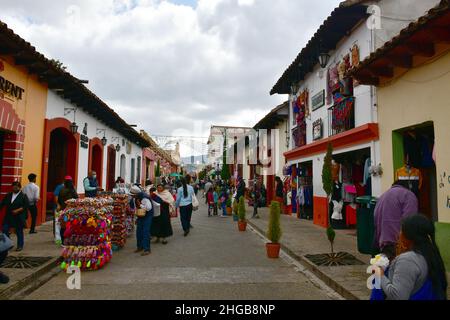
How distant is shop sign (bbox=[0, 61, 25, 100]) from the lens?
8922mm

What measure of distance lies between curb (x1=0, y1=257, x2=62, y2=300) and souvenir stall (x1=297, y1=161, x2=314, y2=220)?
10151 millimetres

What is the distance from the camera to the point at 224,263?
286 inches

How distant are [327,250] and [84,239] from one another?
17.1 ft

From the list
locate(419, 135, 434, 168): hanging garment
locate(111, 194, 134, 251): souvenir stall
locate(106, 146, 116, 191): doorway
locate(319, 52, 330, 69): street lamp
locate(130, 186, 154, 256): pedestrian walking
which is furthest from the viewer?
locate(106, 146, 116, 191): doorway

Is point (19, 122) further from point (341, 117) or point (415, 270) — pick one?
point (415, 270)

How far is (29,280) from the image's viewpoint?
569 centimetres

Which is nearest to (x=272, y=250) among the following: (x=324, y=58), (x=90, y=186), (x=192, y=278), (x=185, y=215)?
(x=192, y=278)

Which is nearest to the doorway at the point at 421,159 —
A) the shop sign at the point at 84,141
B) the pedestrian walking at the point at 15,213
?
the pedestrian walking at the point at 15,213

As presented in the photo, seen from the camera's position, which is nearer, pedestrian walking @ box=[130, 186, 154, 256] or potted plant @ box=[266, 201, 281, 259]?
potted plant @ box=[266, 201, 281, 259]

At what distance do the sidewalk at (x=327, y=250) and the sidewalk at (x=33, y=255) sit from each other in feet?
15.7

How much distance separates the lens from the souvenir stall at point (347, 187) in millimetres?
11312

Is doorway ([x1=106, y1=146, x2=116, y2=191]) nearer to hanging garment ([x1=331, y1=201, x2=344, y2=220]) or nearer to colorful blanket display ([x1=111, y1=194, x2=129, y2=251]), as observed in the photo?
colorful blanket display ([x1=111, y1=194, x2=129, y2=251])

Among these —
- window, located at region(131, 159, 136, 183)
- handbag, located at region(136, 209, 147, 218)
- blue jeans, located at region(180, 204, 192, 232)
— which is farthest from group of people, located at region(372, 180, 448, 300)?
window, located at region(131, 159, 136, 183)
